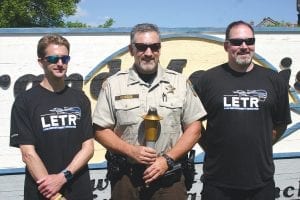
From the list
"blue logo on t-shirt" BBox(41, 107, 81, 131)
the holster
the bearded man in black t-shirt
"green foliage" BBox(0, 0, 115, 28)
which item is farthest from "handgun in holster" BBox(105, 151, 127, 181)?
"green foliage" BBox(0, 0, 115, 28)

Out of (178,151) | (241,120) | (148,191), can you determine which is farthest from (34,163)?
(241,120)

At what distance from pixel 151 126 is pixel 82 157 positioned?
1.62ft

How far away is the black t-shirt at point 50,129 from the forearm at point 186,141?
1.96 ft

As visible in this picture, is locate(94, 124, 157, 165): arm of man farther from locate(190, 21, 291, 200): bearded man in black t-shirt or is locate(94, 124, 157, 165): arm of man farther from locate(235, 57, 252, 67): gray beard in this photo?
locate(235, 57, 252, 67): gray beard

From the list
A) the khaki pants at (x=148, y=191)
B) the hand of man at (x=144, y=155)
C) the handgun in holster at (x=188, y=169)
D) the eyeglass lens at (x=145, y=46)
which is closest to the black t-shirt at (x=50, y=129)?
the khaki pants at (x=148, y=191)

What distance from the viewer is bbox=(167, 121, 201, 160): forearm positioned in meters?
2.81

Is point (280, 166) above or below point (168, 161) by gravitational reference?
below

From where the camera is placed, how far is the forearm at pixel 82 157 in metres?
2.76

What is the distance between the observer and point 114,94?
288 centimetres

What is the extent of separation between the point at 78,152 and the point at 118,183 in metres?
0.34

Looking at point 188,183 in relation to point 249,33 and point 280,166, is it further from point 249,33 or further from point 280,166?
point 280,166

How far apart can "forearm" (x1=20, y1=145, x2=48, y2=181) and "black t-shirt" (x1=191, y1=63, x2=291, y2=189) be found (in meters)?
1.15

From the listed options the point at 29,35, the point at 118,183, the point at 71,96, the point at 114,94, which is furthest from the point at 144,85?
the point at 29,35

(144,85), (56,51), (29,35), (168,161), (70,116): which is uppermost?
(29,35)
